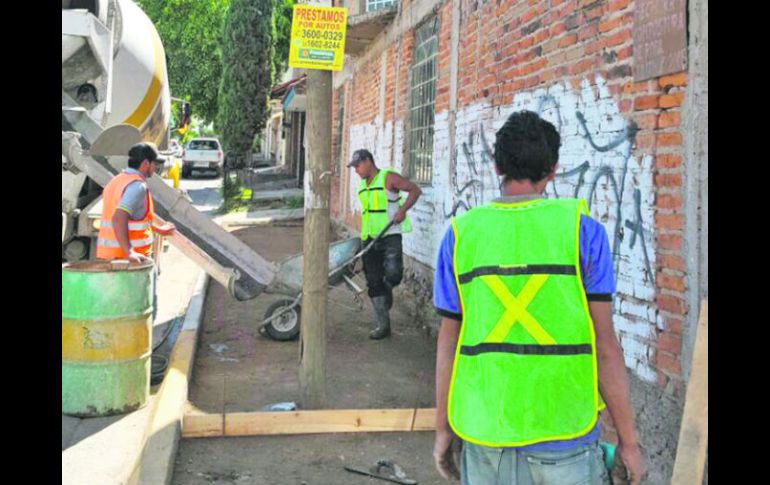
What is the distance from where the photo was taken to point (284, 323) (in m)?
7.46

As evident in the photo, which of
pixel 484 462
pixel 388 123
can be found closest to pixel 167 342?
pixel 388 123

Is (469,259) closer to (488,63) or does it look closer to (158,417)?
(158,417)

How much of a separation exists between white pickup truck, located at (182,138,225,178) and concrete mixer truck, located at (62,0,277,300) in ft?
83.8

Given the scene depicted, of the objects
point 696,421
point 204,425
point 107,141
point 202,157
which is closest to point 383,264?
point 107,141

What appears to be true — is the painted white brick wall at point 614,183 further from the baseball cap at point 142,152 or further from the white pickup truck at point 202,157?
the white pickup truck at point 202,157

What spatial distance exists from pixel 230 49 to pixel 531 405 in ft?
95.2

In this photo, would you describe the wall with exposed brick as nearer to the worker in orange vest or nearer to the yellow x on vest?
the yellow x on vest

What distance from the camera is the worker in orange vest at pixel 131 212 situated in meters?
5.77

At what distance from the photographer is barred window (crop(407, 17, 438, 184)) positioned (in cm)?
874

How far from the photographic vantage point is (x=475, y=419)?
224 cm

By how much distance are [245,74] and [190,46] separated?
7.82 m

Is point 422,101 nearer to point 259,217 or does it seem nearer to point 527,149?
point 527,149

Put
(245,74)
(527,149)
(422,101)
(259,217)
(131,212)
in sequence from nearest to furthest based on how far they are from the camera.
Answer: (527,149)
(131,212)
(422,101)
(259,217)
(245,74)

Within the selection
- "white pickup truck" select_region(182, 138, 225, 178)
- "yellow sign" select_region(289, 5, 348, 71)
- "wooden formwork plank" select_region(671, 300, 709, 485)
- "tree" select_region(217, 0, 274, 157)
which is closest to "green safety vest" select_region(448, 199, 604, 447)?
"wooden formwork plank" select_region(671, 300, 709, 485)
